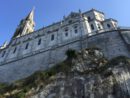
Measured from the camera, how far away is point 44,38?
43.3 metres

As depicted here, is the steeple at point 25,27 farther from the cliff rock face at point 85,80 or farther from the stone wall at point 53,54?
the cliff rock face at point 85,80

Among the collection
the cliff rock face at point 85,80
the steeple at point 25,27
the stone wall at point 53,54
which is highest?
the steeple at point 25,27

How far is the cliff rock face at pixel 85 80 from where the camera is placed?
23.1 metres

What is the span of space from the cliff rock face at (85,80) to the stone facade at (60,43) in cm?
522

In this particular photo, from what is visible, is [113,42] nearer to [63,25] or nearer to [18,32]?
[63,25]

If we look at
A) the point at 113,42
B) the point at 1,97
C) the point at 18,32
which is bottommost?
the point at 1,97

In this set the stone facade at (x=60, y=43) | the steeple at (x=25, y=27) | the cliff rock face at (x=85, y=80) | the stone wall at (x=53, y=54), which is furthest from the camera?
the steeple at (x=25, y=27)

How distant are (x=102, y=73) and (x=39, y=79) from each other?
310 inches

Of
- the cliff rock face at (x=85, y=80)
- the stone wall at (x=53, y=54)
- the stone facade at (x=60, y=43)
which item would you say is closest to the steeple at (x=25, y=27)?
the stone facade at (x=60, y=43)

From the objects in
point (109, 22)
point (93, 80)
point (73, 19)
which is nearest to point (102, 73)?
point (93, 80)

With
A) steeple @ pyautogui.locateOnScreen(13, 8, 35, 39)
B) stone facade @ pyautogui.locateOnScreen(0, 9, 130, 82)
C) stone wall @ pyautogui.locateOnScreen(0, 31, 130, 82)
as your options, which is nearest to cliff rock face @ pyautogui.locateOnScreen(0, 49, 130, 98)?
stone wall @ pyautogui.locateOnScreen(0, 31, 130, 82)

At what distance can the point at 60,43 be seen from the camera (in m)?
39.2

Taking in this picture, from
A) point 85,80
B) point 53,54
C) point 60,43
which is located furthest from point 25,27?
point 85,80

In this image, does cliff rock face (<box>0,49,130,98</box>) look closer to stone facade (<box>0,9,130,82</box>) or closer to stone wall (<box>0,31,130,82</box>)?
stone wall (<box>0,31,130,82</box>)
